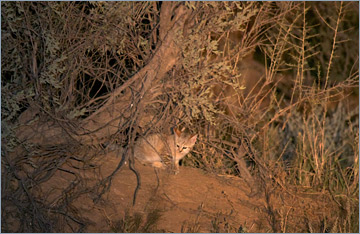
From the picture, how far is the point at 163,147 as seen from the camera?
6.73 meters

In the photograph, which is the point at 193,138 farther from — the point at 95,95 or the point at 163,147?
the point at 95,95

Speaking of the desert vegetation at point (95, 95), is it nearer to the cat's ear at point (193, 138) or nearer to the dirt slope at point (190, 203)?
the dirt slope at point (190, 203)

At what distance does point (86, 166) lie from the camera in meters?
5.89

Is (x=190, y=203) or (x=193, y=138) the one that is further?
(x=193, y=138)

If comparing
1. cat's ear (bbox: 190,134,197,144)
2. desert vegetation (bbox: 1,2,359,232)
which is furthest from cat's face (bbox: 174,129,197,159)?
desert vegetation (bbox: 1,2,359,232)

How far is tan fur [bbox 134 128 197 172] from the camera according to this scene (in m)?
6.48

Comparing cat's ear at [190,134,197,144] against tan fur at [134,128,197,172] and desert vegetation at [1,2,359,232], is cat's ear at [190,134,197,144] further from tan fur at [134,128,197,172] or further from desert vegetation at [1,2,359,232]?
desert vegetation at [1,2,359,232]

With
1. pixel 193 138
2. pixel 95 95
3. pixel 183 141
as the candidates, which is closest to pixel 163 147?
pixel 183 141

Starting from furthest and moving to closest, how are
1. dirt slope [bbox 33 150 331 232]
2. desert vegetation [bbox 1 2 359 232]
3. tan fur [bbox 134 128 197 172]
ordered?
1. tan fur [bbox 134 128 197 172]
2. dirt slope [bbox 33 150 331 232]
3. desert vegetation [bbox 1 2 359 232]

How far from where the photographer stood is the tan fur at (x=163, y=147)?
6.48 metres

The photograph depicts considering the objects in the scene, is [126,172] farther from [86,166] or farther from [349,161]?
[349,161]

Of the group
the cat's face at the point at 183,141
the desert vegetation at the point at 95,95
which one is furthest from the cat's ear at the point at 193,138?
the desert vegetation at the point at 95,95

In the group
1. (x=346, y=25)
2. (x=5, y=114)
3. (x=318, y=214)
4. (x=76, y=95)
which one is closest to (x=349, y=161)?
(x=318, y=214)

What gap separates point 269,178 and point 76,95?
2241mm
